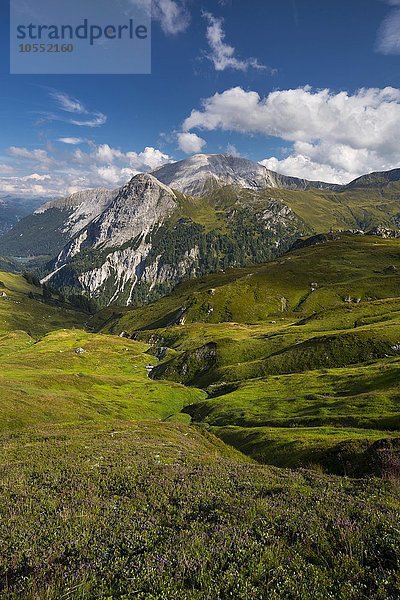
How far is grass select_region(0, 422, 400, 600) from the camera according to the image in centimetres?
809

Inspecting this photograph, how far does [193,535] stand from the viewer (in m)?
10.6

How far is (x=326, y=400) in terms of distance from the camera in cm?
5766

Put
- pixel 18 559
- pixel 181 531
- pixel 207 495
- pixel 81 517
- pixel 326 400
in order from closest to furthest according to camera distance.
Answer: pixel 18 559 → pixel 181 531 → pixel 81 517 → pixel 207 495 → pixel 326 400

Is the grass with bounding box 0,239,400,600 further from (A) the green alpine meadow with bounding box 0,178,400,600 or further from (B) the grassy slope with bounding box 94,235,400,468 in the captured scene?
(B) the grassy slope with bounding box 94,235,400,468

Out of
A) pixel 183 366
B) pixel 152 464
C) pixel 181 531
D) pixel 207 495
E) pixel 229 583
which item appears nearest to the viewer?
pixel 229 583

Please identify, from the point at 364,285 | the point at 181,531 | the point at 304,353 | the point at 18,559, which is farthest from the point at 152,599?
the point at 364,285

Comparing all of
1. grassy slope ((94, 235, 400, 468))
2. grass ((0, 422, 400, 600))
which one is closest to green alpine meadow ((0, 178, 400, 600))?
grass ((0, 422, 400, 600))

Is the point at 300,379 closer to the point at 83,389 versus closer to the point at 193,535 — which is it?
the point at 83,389

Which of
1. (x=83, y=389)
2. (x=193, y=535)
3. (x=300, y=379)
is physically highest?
(x=193, y=535)

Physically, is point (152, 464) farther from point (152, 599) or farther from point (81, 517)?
point (152, 599)

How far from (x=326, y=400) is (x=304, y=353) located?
119 feet

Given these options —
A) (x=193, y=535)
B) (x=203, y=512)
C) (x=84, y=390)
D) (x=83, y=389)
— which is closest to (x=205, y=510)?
(x=203, y=512)

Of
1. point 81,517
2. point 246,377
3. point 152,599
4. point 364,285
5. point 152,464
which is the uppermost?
point 364,285

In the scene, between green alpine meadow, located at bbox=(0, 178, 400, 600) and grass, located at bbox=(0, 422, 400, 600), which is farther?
green alpine meadow, located at bbox=(0, 178, 400, 600)
